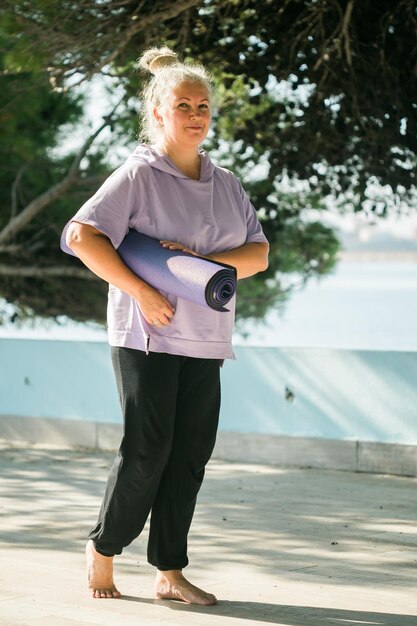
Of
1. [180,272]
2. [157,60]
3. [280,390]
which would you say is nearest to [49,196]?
[280,390]

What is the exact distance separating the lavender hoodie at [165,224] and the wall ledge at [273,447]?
3170 millimetres

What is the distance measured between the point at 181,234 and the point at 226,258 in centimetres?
17

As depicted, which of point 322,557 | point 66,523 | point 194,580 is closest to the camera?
point 194,580

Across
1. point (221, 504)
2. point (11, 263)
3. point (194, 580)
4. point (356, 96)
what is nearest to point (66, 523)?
point (221, 504)

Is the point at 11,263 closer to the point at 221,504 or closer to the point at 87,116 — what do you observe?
the point at 87,116

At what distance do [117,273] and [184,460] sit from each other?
25.4 inches

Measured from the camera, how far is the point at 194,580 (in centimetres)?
438

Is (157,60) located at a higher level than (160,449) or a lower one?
higher

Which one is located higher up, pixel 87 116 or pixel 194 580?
pixel 87 116

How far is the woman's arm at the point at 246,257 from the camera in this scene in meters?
3.99

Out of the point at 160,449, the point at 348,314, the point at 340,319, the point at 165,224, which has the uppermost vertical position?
the point at 165,224

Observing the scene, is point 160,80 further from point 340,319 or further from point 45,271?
point 340,319

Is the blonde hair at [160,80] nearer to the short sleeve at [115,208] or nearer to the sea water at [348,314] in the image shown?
the short sleeve at [115,208]

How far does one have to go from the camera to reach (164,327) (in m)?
3.89
